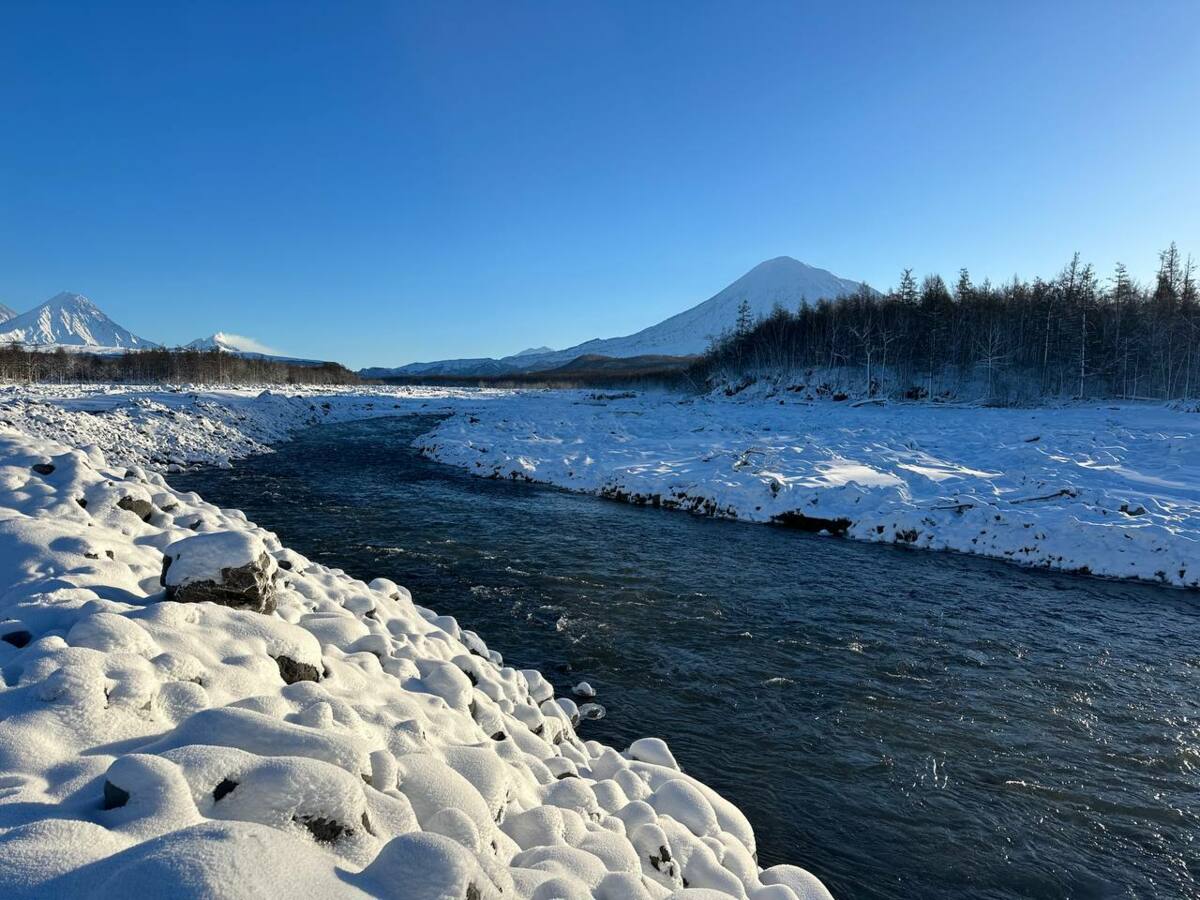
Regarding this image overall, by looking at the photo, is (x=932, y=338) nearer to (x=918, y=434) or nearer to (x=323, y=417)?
(x=918, y=434)

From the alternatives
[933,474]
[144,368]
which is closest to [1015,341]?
[933,474]

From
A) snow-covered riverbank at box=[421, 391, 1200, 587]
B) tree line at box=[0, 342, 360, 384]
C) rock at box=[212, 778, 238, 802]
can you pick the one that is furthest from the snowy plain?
tree line at box=[0, 342, 360, 384]

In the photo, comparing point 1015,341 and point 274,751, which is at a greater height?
point 1015,341

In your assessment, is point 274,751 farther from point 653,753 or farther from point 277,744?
point 653,753

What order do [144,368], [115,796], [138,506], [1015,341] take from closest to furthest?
[115,796], [138,506], [1015,341], [144,368]

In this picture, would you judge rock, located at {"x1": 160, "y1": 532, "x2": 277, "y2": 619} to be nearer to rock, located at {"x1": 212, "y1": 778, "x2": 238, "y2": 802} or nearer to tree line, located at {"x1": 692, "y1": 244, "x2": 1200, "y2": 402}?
rock, located at {"x1": 212, "y1": 778, "x2": 238, "y2": 802}

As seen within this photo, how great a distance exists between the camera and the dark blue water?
18.1ft

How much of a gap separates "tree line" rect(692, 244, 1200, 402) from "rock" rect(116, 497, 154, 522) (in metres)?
56.7

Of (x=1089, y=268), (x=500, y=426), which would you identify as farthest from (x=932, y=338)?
(x=500, y=426)

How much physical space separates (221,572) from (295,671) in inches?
57.2

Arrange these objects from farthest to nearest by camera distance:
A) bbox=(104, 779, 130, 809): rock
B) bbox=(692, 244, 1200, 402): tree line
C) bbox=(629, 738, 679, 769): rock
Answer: bbox=(692, 244, 1200, 402): tree line → bbox=(629, 738, 679, 769): rock → bbox=(104, 779, 130, 809): rock

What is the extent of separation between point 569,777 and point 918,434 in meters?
30.4

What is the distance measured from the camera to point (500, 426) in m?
36.7

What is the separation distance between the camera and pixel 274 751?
346 cm
